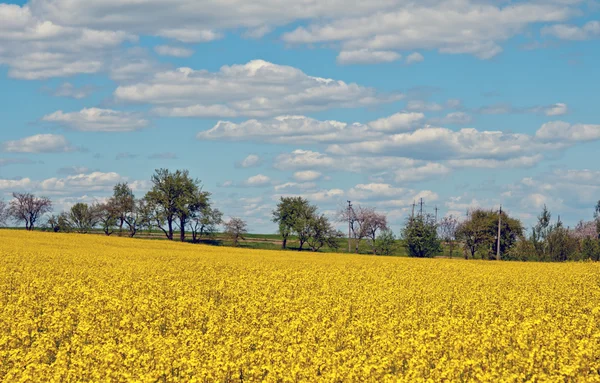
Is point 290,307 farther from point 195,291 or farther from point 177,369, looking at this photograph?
point 177,369

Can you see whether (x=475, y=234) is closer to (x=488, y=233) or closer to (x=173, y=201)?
(x=488, y=233)

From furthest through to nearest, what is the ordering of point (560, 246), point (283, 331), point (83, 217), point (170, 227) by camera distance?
point (83, 217)
point (170, 227)
point (560, 246)
point (283, 331)

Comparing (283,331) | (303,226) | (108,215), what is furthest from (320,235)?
(283,331)

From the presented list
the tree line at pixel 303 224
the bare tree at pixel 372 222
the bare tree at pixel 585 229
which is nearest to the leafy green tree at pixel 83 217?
the tree line at pixel 303 224

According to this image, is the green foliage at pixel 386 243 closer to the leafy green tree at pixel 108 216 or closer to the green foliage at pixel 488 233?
the green foliage at pixel 488 233

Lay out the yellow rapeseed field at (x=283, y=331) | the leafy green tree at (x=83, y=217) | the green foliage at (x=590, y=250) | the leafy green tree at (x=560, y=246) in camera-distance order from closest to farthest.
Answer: the yellow rapeseed field at (x=283, y=331) < the green foliage at (x=590, y=250) < the leafy green tree at (x=560, y=246) < the leafy green tree at (x=83, y=217)

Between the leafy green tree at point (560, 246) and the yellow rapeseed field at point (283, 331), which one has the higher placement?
the leafy green tree at point (560, 246)

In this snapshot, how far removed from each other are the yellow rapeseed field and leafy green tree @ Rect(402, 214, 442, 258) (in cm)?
6185

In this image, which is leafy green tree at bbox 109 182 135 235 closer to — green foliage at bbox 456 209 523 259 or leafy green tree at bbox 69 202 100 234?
leafy green tree at bbox 69 202 100 234

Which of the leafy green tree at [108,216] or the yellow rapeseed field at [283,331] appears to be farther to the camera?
the leafy green tree at [108,216]

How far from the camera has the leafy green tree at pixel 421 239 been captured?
299ft

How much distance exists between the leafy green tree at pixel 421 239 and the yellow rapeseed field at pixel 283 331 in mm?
61854

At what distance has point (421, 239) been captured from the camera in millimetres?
90938

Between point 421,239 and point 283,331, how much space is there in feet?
252
